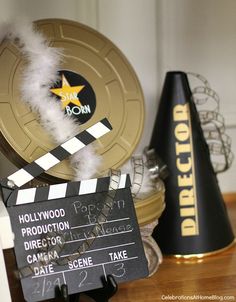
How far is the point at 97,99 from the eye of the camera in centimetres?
88

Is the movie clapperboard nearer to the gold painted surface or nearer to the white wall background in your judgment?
the gold painted surface

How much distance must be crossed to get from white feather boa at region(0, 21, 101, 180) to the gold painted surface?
0.04 ft

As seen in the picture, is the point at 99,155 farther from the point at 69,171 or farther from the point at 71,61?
the point at 71,61

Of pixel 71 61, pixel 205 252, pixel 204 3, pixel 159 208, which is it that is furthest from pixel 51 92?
pixel 204 3

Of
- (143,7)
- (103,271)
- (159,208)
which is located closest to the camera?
(103,271)

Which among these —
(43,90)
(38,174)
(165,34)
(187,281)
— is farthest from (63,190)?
(165,34)

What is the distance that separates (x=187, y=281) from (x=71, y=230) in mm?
A: 264

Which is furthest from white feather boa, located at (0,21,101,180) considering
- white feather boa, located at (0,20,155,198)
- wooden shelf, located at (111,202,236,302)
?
wooden shelf, located at (111,202,236,302)

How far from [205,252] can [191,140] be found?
8.6 inches

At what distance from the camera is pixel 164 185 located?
98 centimetres

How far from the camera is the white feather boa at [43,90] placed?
81 cm

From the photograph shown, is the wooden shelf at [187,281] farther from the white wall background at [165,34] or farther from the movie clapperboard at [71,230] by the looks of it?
the white wall background at [165,34]

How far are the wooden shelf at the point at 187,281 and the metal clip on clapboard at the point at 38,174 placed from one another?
0.31ft

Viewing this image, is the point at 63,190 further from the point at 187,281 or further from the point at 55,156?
the point at 187,281
